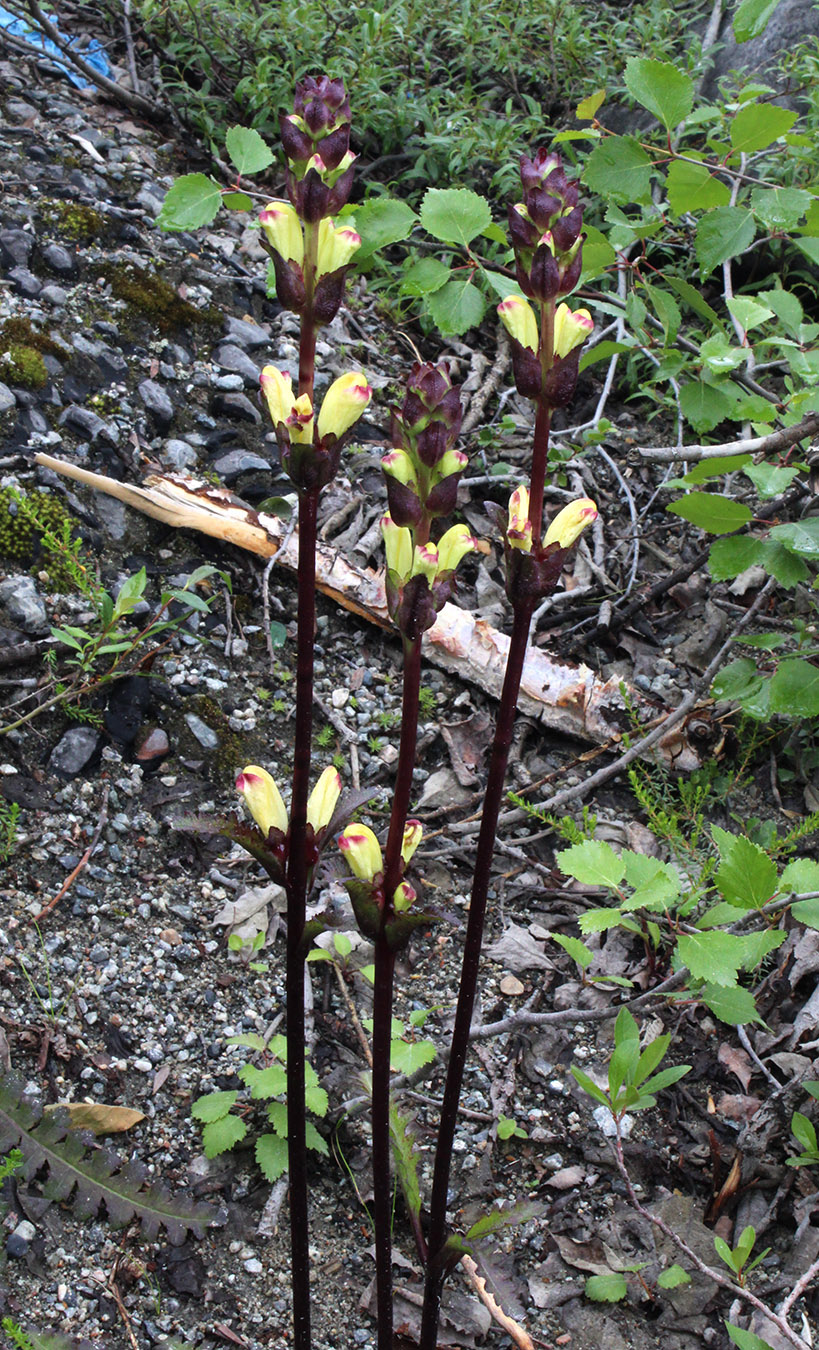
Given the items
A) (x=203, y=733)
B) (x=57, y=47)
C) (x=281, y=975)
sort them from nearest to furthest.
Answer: (x=281, y=975) < (x=203, y=733) < (x=57, y=47)

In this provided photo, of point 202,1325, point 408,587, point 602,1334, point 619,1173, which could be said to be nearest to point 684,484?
point 408,587

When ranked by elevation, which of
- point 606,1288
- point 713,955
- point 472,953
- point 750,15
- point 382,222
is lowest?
A: point 606,1288

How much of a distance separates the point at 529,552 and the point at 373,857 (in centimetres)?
57

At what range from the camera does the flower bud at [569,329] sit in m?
1.60

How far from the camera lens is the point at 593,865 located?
239 cm

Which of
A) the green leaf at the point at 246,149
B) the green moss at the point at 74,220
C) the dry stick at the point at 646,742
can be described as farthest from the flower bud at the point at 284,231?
the green moss at the point at 74,220

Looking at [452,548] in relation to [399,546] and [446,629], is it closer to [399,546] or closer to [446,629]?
[399,546]

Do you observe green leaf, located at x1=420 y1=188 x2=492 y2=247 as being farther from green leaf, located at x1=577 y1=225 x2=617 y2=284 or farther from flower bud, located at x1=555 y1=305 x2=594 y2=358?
flower bud, located at x1=555 y1=305 x2=594 y2=358

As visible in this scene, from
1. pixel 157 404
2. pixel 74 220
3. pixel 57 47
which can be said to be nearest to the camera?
pixel 157 404

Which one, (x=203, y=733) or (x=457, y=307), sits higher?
(x=457, y=307)

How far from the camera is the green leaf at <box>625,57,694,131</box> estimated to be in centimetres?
257

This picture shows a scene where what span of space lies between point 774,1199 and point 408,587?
1884 millimetres

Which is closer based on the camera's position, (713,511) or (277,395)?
(277,395)

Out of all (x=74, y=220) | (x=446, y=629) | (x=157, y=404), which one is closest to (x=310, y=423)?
(x=446, y=629)
